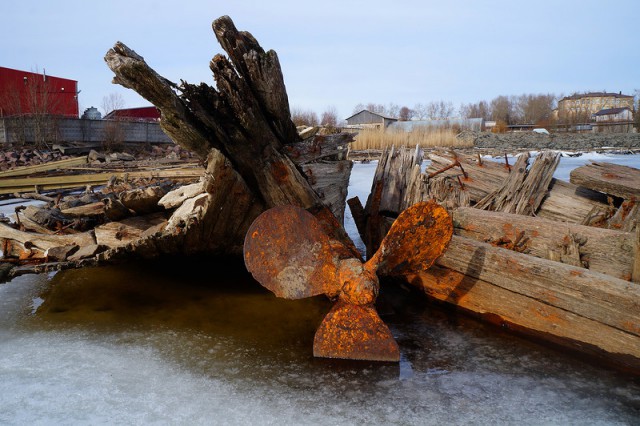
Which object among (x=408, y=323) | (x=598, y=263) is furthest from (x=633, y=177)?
(x=408, y=323)

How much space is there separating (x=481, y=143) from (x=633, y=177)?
32252 millimetres

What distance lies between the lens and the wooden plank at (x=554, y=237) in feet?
11.6

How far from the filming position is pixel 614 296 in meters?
2.96

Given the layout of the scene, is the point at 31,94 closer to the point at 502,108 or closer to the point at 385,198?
the point at 385,198

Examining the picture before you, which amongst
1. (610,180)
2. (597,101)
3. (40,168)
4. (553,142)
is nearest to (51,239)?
(610,180)

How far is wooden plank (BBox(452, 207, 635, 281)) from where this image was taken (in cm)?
353

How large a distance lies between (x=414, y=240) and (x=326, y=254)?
0.66 m

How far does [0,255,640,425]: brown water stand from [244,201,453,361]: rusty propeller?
46cm

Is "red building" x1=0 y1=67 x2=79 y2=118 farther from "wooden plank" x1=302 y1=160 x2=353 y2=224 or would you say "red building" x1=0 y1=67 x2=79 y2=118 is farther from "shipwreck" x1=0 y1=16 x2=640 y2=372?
"wooden plank" x1=302 y1=160 x2=353 y2=224

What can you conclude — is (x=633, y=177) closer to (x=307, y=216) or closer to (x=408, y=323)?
(x=408, y=323)

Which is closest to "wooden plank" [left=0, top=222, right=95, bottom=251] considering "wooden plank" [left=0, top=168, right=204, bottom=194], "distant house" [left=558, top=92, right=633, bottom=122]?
"wooden plank" [left=0, top=168, right=204, bottom=194]

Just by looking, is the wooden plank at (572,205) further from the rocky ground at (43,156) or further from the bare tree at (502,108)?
the bare tree at (502,108)

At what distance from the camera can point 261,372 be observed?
3.05 metres

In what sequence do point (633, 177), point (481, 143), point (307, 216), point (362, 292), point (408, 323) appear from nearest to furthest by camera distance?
1. point (362, 292)
2. point (307, 216)
3. point (408, 323)
4. point (633, 177)
5. point (481, 143)
